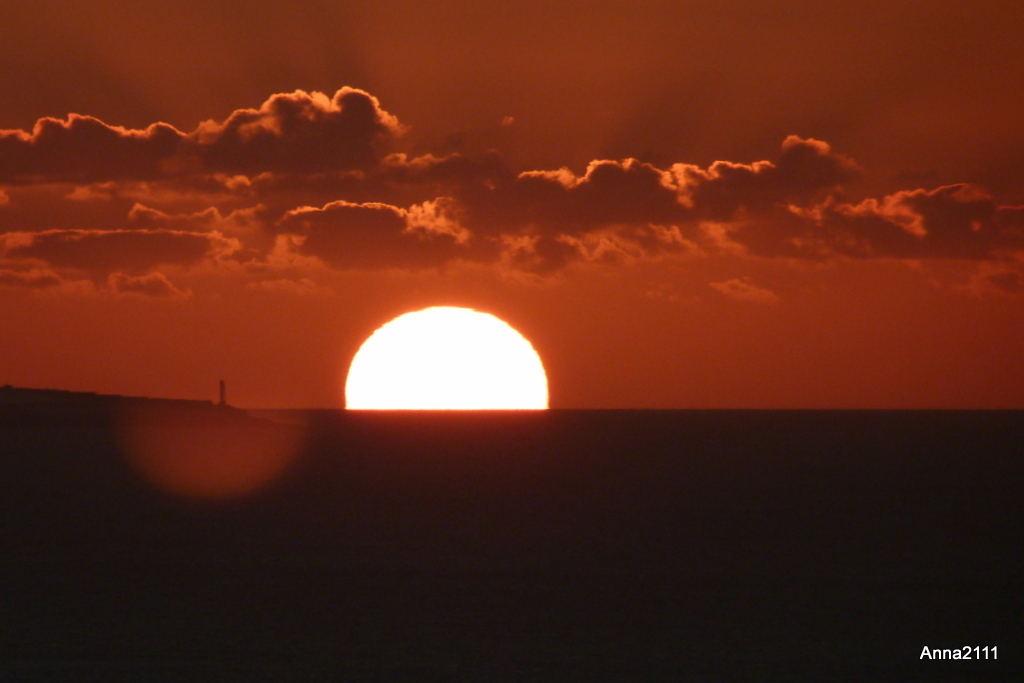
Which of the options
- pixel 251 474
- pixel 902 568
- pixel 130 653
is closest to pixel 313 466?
pixel 251 474

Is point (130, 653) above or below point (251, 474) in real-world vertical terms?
below

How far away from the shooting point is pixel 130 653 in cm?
1980

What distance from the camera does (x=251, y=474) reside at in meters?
71.9

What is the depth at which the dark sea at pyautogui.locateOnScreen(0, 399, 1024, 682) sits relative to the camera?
19.5 meters

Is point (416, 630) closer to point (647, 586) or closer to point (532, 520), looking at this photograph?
point (647, 586)

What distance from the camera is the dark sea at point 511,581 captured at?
1955cm

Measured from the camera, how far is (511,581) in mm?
28016

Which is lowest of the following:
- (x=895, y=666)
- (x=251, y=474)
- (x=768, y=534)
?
(x=895, y=666)

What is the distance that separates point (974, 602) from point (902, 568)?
523 cm

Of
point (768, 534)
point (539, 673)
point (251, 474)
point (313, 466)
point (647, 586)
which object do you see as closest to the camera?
point (539, 673)

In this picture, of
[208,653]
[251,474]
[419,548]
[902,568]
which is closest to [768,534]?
[902,568]

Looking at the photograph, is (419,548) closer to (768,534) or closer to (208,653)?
(768,534)

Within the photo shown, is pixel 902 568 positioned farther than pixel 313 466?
No

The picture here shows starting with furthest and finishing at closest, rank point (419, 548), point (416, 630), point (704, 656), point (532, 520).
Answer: point (532, 520) < point (419, 548) < point (416, 630) < point (704, 656)
